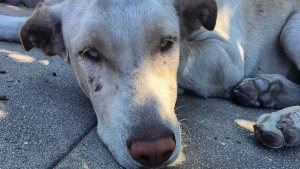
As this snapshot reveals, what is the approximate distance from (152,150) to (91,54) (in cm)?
88

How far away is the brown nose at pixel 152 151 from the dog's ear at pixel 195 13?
1.26 metres

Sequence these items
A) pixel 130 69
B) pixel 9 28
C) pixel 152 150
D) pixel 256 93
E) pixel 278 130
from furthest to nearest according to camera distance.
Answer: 1. pixel 9 28
2. pixel 256 93
3. pixel 278 130
4. pixel 130 69
5. pixel 152 150

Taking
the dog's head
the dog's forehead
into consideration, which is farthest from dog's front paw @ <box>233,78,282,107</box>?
the dog's forehead

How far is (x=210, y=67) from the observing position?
337 centimetres

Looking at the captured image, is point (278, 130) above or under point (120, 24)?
under

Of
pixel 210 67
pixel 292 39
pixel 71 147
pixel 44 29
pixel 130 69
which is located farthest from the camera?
pixel 292 39

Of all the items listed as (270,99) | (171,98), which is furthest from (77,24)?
(270,99)

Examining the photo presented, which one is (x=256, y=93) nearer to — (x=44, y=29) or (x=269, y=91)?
(x=269, y=91)

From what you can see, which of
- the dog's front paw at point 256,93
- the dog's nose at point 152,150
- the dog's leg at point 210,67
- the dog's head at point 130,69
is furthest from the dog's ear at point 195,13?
the dog's nose at point 152,150

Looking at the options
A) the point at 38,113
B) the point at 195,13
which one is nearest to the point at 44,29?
the point at 38,113

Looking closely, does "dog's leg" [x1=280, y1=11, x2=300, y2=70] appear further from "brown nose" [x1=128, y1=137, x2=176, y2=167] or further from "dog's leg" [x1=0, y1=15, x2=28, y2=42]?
"dog's leg" [x1=0, y1=15, x2=28, y2=42]

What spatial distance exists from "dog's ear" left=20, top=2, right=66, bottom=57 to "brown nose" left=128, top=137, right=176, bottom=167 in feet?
4.35

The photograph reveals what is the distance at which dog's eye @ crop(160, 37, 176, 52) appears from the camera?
2441mm

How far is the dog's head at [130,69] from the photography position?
1930mm
